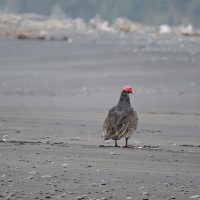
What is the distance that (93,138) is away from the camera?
14.5 m

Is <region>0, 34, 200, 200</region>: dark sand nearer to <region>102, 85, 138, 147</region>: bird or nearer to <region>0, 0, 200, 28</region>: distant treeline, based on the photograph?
<region>102, 85, 138, 147</region>: bird

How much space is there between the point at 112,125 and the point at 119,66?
21883 millimetres

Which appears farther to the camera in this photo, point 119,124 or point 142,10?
point 142,10

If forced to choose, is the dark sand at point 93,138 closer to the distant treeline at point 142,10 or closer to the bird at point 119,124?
the bird at point 119,124

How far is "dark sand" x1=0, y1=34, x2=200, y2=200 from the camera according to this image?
9.95 metres

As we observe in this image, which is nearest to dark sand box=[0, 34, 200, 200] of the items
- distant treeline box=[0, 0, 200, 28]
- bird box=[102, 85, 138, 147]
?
bird box=[102, 85, 138, 147]

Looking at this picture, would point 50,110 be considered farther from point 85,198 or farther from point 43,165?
point 85,198

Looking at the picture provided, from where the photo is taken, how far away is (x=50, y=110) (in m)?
19.3

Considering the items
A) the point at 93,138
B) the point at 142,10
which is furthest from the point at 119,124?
the point at 142,10

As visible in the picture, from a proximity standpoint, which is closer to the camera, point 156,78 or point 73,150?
point 73,150

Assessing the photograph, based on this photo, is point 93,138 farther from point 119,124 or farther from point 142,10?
point 142,10

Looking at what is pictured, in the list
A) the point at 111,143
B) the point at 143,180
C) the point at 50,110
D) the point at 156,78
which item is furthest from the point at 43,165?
the point at 156,78

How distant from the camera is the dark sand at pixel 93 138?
995cm

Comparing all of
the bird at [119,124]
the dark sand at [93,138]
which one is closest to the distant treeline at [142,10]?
the dark sand at [93,138]
